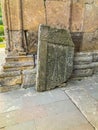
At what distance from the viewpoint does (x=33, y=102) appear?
2.23 metres

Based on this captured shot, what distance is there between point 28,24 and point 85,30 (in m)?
1.13

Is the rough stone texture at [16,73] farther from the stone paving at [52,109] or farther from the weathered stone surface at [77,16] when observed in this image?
the weathered stone surface at [77,16]

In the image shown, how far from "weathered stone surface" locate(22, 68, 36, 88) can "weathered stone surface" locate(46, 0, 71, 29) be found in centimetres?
95

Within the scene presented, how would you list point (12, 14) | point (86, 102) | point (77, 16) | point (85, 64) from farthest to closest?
1. point (85, 64)
2. point (77, 16)
3. point (12, 14)
4. point (86, 102)

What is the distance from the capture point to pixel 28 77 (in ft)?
8.63

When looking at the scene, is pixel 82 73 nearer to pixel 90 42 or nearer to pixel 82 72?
pixel 82 72

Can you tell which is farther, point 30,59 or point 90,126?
point 30,59

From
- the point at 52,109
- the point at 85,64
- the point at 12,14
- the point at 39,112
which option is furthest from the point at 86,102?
the point at 12,14

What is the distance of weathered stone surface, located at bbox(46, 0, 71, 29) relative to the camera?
259 cm

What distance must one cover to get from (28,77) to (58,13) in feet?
4.22

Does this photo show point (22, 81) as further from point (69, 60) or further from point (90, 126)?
point (90, 126)

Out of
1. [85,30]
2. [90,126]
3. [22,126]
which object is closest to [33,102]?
[22,126]

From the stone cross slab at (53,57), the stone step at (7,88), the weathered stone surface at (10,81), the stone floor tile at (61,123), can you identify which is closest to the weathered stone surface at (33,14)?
the stone cross slab at (53,57)

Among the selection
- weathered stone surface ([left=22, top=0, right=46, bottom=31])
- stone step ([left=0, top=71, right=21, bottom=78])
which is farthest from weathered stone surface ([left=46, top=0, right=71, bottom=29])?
stone step ([left=0, top=71, right=21, bottom=78])
